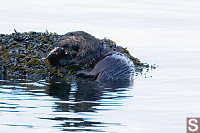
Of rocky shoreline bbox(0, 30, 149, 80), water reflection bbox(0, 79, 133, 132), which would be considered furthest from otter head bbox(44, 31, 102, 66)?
water reflection bbox(0, 79, 133, 132)

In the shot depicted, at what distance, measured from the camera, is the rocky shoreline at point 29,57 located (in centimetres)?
1169

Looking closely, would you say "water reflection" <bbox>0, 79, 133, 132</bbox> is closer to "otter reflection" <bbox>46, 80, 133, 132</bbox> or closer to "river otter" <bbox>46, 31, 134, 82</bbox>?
"otter reflection" <bbox>46, 80, 133, 132</bbox>

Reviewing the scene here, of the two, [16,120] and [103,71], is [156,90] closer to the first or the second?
[103,71]

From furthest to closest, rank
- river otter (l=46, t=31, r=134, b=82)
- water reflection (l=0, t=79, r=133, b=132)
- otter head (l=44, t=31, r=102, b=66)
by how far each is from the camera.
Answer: otter head (l=44, t=31, r=102, b=66) → river otter (l=46, t=31, r=134, b=82) → water reflection (l=0, t=79, r=133, b=132)

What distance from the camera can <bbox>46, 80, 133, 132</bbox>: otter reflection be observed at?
7.20m

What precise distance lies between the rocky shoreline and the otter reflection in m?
0.84

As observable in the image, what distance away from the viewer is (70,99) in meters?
8.87

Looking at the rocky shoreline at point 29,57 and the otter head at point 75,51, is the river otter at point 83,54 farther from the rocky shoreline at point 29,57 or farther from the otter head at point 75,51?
the rocky shoreline at point 29,57

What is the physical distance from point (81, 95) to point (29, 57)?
3.25m

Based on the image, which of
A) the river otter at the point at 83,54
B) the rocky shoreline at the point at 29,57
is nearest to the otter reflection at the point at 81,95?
the river otter at the point at 83,54

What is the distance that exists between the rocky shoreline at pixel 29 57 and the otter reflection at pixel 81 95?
84 centimetres

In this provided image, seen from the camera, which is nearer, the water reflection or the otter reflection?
the water reflection

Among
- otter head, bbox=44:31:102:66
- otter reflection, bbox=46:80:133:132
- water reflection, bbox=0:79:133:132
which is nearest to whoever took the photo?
water reflection, bbox=0:79:133:132

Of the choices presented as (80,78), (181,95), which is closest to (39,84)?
(80,78)
